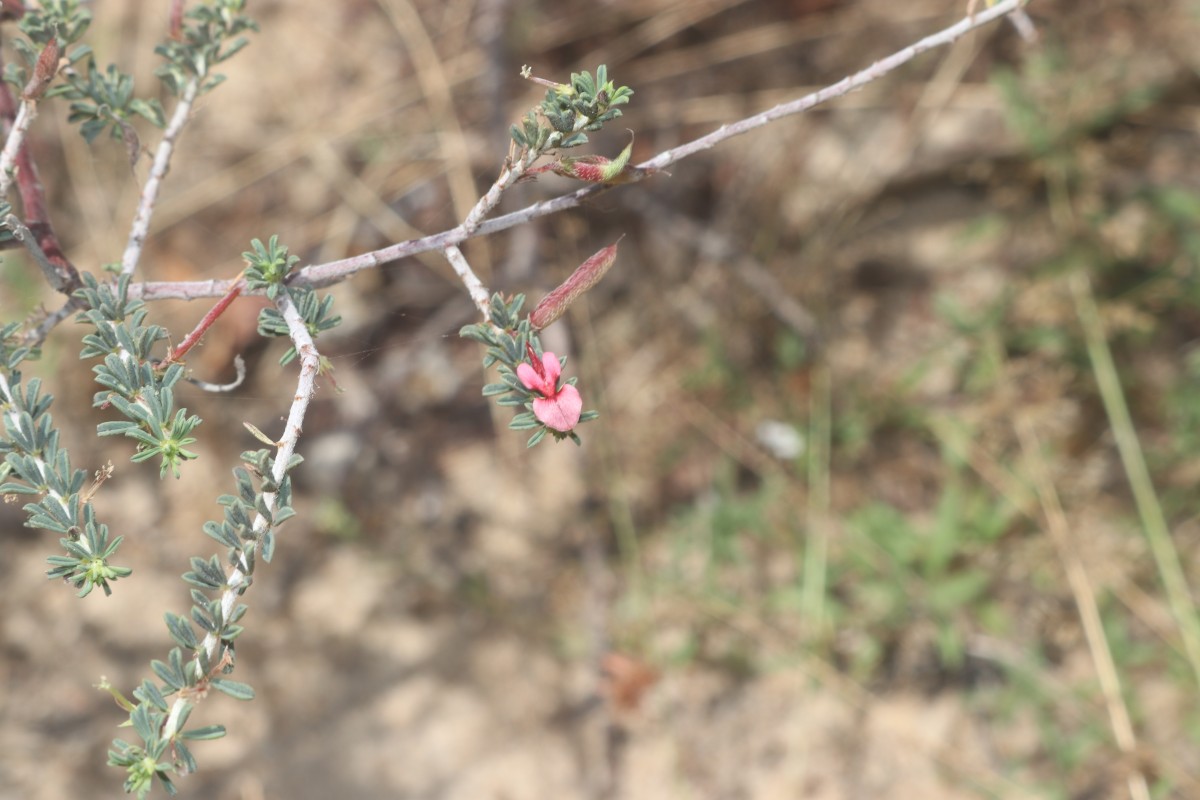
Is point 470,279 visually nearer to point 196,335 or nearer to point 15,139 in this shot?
point 196,335

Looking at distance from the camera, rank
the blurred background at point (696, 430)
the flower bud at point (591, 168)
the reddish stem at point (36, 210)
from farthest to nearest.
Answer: the blurred background at point (696, 430) < the reddish stem at point (36, 210) < the flower bud at point (591, 168)

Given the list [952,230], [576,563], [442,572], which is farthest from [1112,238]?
[442,572]

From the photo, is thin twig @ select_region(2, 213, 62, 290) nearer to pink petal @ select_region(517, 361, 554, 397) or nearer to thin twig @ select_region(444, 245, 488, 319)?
thin twig @ select_region(444, 245, 488, 319)

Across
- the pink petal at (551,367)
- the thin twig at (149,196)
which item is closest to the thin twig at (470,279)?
the pink petal at (551,367)

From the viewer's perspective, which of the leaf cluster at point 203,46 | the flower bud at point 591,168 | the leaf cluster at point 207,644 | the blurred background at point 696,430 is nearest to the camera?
the leaf cluster at point 207,644

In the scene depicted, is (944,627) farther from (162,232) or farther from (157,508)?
(162,232)

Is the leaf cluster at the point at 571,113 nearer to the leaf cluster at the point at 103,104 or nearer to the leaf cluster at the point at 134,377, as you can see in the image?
the leaf cluster at the point at 134,377

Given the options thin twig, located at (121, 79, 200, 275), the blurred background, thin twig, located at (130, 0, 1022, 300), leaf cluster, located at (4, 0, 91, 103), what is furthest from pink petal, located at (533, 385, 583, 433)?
the blurred background
